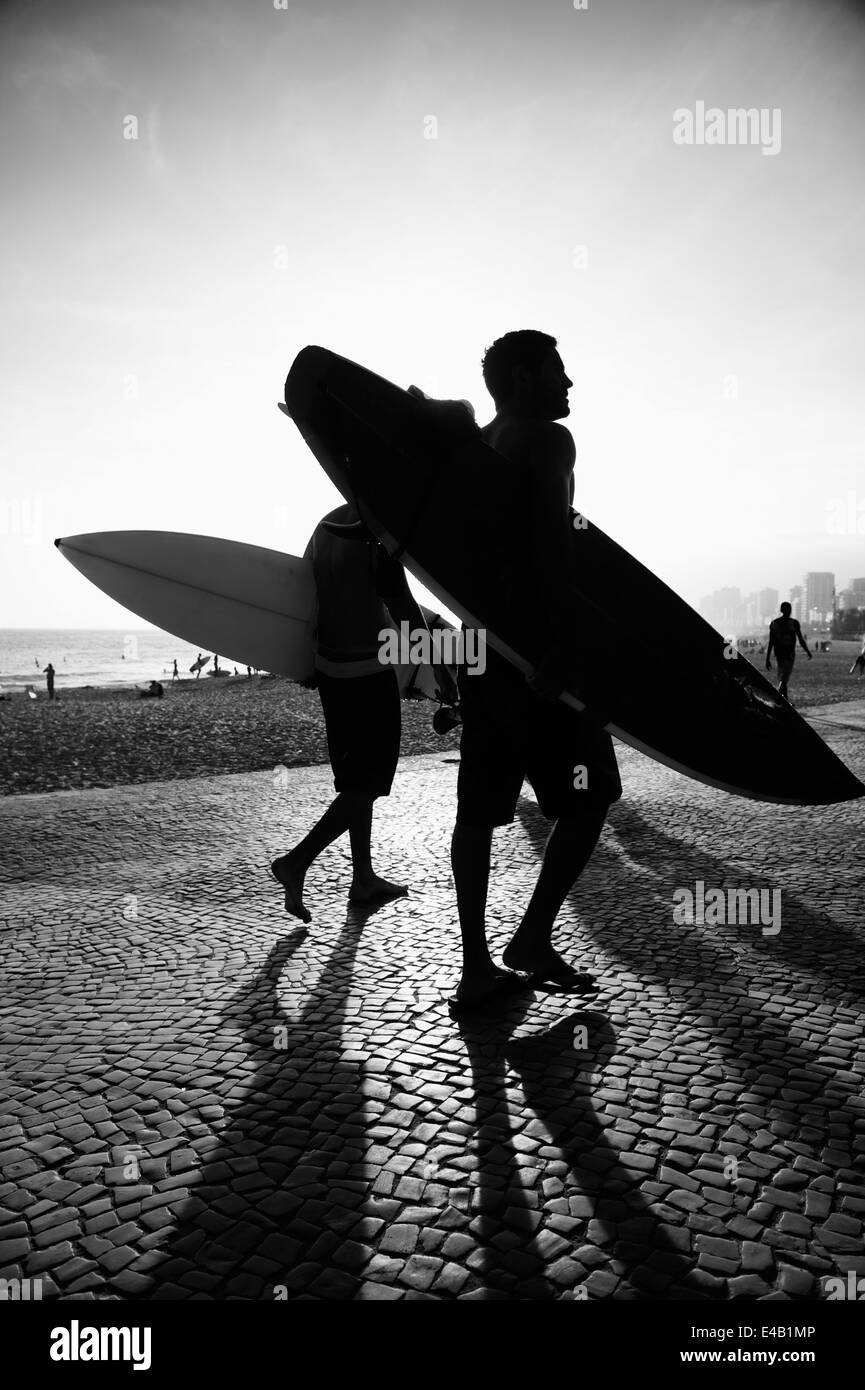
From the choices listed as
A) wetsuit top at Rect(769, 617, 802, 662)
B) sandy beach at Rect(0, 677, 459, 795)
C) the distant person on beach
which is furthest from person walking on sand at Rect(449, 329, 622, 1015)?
wetsuit top at Rect(769, 617, 802, 662)

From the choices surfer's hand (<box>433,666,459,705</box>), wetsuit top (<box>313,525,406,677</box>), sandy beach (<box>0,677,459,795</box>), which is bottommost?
sandy beach (<box>0,677,459,795</box>)

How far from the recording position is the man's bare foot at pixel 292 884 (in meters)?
3.76

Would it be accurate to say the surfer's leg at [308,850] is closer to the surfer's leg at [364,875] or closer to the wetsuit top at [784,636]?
the surfer's leg at [364,875]

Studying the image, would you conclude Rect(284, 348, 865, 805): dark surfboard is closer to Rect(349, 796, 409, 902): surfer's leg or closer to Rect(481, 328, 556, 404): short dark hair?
Rect(481, 328, 556, 404): short dark hair

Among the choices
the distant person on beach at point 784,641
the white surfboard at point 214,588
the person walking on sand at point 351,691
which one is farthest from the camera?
the distant person on beach at point 784,641

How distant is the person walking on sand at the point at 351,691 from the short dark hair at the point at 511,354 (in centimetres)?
106

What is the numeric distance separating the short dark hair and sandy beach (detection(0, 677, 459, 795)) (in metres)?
6.67

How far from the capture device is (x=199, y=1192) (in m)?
1.92

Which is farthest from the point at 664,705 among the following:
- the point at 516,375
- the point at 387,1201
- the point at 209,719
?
the point at 209,719

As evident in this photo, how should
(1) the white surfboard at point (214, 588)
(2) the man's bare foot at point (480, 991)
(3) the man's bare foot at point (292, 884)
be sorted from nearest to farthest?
(2) the man's bare foot at point (480, 991)
(3) the man's bare foot at point (292, 884)
(1) the white surfboard at point (214, 588)

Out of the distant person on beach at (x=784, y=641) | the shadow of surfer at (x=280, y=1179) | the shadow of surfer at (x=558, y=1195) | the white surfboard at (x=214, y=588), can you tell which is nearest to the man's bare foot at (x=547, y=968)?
the shadow of surfer at (x=558, y=1195)

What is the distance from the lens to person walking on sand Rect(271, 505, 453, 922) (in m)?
3.87
